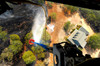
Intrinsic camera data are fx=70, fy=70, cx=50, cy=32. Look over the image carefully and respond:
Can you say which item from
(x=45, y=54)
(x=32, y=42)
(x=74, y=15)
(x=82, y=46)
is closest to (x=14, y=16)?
(x=32, y=42)

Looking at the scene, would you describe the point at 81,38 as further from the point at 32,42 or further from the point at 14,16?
the point at 14,16

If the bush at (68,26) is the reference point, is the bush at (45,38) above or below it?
below

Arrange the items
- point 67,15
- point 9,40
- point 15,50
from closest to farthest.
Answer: point 15,50 → point 9,40 → point 67,15

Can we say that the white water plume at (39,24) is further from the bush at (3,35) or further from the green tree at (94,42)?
the green tree at (94,42)

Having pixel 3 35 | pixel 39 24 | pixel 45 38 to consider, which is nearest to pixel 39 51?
pixel 45 38

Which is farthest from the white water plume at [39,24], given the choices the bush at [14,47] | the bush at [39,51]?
the bush at [14,47]

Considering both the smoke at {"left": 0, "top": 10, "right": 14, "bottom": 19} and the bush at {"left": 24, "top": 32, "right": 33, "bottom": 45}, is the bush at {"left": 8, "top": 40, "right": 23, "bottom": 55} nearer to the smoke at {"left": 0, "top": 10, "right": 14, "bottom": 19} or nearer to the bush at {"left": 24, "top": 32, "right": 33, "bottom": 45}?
the bush at {"left": 24, "top": 32, "right": 33, "bottom": 45}

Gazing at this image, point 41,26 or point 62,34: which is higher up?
point 41,26

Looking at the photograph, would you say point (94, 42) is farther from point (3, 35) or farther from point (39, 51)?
point (3, 35)

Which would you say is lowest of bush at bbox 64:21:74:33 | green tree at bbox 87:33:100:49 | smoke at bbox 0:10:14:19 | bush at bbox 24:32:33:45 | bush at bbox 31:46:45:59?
bush at bbox 31:46:45:59

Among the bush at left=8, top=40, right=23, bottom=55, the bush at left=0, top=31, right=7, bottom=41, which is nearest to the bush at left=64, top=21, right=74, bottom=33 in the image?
the bush at left=8, top=40, right=23, bottom=55

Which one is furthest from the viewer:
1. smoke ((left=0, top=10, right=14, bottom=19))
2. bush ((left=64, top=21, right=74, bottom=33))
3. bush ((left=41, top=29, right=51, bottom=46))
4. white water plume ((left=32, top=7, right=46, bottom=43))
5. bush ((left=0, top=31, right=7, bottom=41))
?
bush ((left=64, top=21, right=74, bottom=33))
